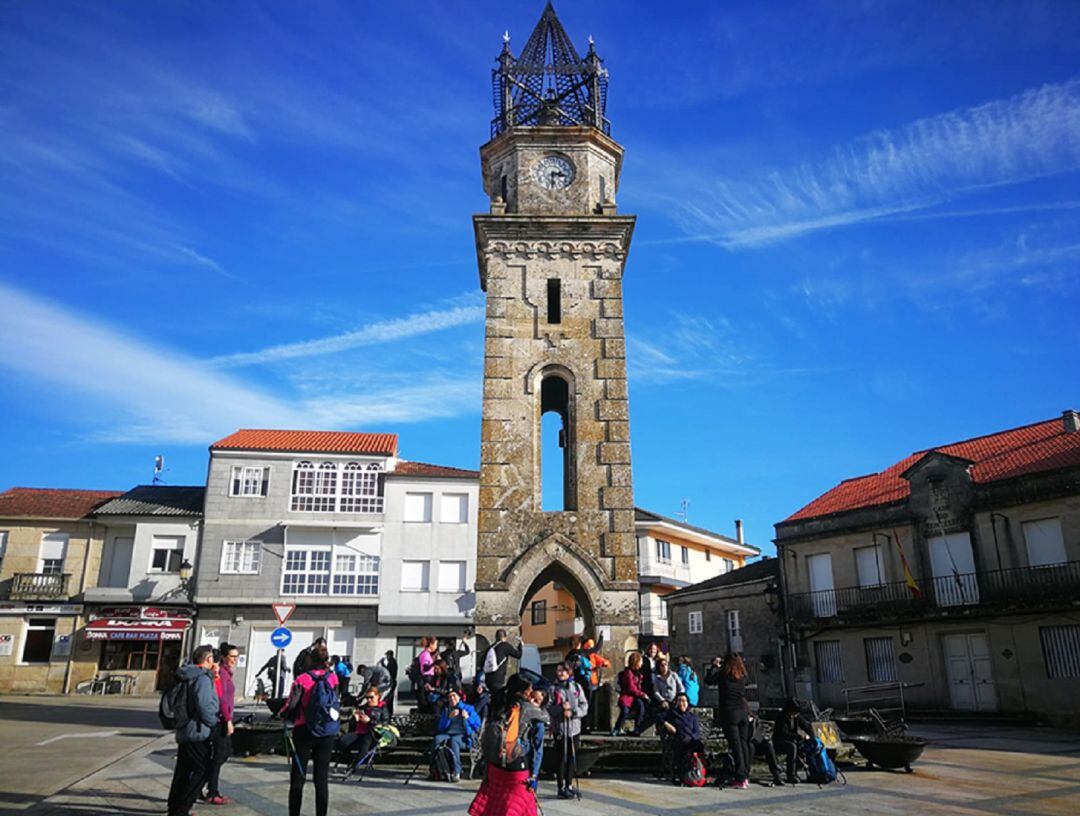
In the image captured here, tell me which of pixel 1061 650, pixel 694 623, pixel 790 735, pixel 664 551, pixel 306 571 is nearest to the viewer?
pixel 790 735

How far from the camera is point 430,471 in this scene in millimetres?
37188

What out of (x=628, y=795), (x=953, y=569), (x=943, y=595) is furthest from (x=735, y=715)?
(x=953, y=569)

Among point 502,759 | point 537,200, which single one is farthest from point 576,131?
point 502,759

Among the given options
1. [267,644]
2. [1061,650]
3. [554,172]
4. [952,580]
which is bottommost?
[1061,650]

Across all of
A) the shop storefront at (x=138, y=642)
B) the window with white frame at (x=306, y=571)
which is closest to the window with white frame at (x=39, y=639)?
the shop storefront at (x=138, y=642)

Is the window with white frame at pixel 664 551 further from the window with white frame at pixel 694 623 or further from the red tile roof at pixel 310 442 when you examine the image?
the red tile roof at pixel 310 442

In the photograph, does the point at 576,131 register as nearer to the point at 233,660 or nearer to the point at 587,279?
the point at 587,279

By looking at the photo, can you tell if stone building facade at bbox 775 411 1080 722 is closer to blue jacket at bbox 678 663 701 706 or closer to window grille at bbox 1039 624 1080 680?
window grille at bbox 1039 624 1080 680

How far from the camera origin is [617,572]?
16000 mm

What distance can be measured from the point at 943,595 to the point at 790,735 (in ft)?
59.9

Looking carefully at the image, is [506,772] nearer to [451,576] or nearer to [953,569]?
[953,569]

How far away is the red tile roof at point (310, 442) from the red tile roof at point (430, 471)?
2.97ft

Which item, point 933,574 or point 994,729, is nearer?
point 994,729

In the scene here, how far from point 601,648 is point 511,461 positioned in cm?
402
